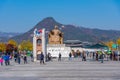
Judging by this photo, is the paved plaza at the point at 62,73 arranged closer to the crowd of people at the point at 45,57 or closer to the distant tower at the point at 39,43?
the crowd of people at the point at 45,57

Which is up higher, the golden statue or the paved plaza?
the golden statue

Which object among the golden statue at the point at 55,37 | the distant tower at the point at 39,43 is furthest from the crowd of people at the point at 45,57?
the golden statue at the point at 55,37

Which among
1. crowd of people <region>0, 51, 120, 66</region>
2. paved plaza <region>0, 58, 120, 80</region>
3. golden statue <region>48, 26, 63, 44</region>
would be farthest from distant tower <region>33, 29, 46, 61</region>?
golden statue <region>48, 26, 63, 44</region>

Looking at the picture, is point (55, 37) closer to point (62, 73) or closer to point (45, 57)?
point (45, 57)

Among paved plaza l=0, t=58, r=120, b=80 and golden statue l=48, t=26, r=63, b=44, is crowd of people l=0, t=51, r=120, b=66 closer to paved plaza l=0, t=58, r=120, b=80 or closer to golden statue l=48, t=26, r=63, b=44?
paved plaza l=0, t=58, r=120, b=80

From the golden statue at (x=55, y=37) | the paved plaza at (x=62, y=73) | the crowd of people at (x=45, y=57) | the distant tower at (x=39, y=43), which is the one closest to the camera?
the paved plaza at (x=62, y=73)

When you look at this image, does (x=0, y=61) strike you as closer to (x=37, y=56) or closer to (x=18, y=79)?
(x=37, y=56)

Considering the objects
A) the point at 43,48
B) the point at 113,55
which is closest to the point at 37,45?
the point at 43,48

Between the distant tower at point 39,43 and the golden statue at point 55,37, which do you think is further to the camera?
the golden statue at point 55,37

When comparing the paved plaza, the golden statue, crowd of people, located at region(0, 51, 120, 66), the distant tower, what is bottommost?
the paved plaza

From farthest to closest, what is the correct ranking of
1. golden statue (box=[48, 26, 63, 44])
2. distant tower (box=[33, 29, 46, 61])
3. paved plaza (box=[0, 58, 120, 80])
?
golden statue (box=[48, 26, 63, 44]) < distant tower (box=[33, 29, 46, 61]) < paved plaza (box=[0, 58, 120, 80])

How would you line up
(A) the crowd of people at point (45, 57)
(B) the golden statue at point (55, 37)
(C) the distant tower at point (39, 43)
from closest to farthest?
(A) the crowd of people at point (45, 57) → (C) the distant tower at point (39, 43) → (B) the golden statue at point (55, 37)

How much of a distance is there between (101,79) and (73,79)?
136 cm

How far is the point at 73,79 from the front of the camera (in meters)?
22.0
